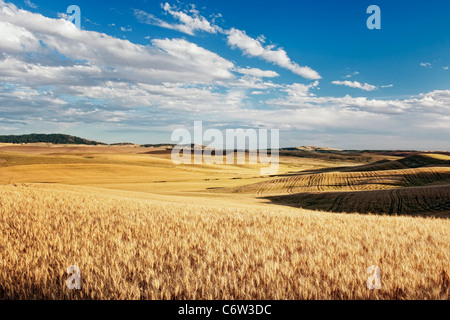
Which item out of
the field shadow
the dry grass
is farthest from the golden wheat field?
the field shadow

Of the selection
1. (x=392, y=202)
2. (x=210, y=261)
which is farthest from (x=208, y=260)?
(x=392, y=202)

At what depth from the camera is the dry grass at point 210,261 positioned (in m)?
3.87

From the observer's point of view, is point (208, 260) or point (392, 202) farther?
point (392, 202)

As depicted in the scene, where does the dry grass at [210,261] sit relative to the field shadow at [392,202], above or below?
above

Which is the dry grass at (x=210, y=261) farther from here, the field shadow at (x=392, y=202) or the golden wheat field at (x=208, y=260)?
the field shadow at (x=392, y=202)

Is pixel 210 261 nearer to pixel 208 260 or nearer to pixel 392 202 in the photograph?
pixel 208 260

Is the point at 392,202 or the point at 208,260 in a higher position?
the point at 208,260

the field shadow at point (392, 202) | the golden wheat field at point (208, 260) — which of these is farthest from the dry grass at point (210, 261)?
the field shadow at point (392, 202)

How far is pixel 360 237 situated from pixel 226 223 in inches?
156

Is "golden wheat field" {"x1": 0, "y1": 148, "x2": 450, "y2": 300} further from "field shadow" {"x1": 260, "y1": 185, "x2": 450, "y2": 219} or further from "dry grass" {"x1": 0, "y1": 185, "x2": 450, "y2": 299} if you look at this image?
"field shadow" {"x1": 260, "y1": 185, "x2": 450, "y2": 219}

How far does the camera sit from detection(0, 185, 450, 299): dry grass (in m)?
3.87

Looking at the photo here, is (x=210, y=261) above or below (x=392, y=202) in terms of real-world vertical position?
above

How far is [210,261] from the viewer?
16.6ft
